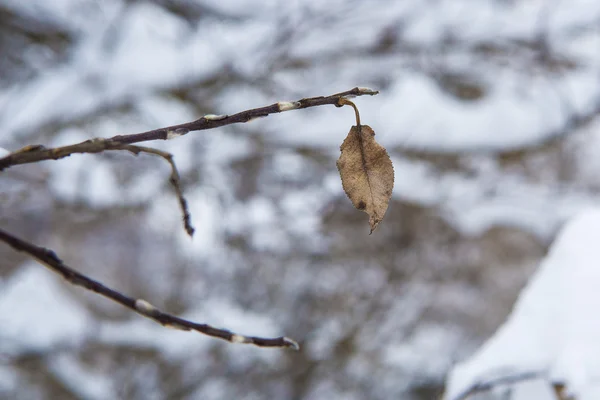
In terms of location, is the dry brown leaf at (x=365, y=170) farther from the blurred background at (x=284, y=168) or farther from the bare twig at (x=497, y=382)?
the blurred background at (x=284, y=168)

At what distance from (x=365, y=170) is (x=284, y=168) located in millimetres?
2030

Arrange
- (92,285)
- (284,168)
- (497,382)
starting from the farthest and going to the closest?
(284,168)
(497,382)
(92,285)

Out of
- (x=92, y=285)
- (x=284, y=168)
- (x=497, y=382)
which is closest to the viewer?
(x=92, y=285)

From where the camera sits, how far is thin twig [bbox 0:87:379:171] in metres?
0.24

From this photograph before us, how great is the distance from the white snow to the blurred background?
1.31 metres

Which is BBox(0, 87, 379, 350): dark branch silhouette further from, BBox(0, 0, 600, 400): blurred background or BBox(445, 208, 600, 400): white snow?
BBox(0, 0, 600, 400): blurred background

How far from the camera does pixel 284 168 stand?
7.66 feet

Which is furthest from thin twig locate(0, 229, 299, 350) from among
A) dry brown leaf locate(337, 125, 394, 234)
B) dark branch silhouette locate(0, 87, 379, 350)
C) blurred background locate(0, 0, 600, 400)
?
blurred background locate(0, 0, 600, 400)

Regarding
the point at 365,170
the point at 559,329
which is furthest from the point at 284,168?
the point at 365,170

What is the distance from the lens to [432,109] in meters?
2.00

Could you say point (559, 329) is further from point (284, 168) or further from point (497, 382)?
point (284, 168)

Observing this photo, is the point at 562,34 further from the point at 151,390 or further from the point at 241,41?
the point at 151,390

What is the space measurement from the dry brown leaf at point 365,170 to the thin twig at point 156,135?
0.04m

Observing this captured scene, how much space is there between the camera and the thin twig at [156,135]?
0.24 meters
